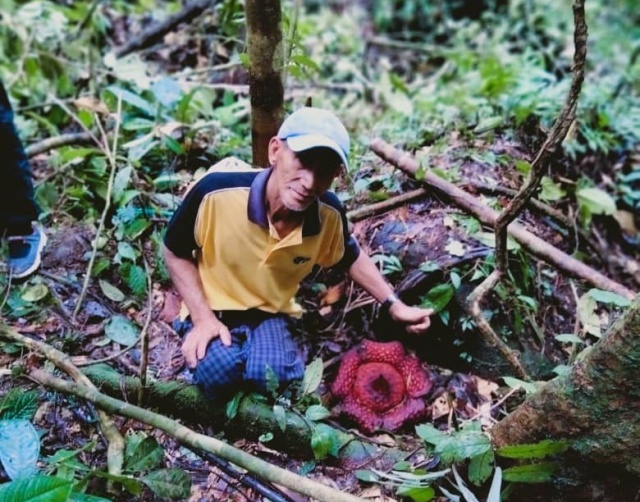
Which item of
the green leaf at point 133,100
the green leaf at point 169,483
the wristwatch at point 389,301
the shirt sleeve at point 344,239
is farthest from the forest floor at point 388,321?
the green leaf at point 133,100

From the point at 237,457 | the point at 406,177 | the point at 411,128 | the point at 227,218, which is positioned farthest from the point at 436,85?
the point at 237,457

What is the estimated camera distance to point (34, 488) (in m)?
2.17

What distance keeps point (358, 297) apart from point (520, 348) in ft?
3.21

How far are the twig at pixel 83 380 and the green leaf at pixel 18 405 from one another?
0.21 m

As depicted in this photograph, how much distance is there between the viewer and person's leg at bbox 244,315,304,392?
298cm

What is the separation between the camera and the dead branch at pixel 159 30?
5.72 meters

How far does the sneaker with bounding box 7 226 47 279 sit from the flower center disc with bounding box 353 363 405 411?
1916 mm

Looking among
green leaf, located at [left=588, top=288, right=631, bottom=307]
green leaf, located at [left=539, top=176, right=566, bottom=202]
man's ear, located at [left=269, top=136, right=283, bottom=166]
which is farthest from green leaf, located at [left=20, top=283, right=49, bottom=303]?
green leaf, located at [left=539, top=176, right=566, bottom=202]

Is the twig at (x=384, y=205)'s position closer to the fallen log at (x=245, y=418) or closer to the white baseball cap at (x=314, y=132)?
the white baseball cap at (x=314, y=132)

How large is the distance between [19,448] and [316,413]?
129cm

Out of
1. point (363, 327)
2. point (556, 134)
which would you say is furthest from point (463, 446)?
point (556, 134)

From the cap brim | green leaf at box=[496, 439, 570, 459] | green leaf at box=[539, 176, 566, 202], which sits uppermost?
the cap brim

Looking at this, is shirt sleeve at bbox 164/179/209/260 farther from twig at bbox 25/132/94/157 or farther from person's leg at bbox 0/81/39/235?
twig at bbox 25/132/94/157

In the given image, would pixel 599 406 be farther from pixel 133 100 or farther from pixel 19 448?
pixel 133 100
